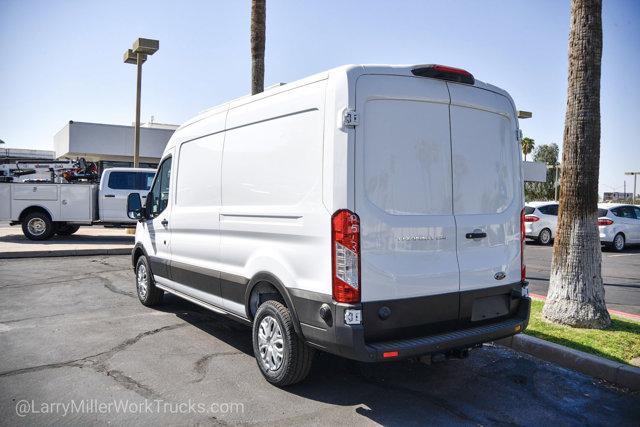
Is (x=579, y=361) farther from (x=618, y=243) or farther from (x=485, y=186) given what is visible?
(x=618, y=243)

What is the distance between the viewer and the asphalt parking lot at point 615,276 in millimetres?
8225

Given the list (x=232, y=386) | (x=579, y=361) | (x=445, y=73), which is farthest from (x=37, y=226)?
(x=579, y=361)

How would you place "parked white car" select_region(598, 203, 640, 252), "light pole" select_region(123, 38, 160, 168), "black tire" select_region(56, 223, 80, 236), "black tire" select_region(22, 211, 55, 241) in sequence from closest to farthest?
1. "black tire" select_region(22, 211, 55, 241)
2. "light pole" select_region(123, 38, 160, 168)
3. "black tire" select_region(56, 223, 80, 236)
4. "parked white car" select_region(598, 203, 640, 252)

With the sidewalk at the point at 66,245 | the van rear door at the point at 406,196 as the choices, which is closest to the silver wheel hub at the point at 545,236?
the sidewalk at the point at 66,245

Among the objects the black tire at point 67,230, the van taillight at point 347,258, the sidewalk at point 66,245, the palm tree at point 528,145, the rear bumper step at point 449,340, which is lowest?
the sidewalk at point 66,245

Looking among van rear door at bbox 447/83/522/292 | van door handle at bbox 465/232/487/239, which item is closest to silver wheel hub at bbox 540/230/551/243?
van rear door at bbox 447/83/522/292

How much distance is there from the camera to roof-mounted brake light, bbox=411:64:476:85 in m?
4.05

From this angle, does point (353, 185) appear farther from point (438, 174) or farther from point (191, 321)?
point (191, 321)

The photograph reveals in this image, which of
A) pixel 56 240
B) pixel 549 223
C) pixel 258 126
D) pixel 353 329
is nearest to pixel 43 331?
pixel 258 126

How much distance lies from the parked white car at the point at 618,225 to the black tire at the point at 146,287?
48.0 ft

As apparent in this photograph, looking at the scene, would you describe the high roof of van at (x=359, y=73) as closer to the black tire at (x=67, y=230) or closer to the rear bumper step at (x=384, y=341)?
the rear bumper step at (x=384, y=341)

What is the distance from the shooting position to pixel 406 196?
390 centimetres

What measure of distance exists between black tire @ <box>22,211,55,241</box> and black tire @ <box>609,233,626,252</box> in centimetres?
1766

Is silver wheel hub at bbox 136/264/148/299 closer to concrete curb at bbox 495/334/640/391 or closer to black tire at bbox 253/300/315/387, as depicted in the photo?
black tire at bbox 253/300/315/387
